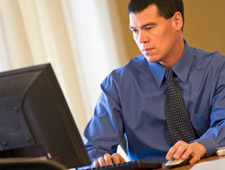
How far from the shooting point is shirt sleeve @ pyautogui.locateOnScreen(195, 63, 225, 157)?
5.06 feet

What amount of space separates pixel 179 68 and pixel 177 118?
234 millimetres

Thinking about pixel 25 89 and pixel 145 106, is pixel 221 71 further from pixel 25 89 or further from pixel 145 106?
pixel 25 89

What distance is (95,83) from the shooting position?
113 inches

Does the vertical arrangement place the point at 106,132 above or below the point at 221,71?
below

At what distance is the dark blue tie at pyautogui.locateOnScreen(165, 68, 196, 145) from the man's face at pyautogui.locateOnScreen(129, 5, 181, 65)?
16cm

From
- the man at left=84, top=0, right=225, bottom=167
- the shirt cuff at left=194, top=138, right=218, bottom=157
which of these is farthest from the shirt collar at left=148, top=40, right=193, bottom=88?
the shirt cuff at left=194, top=138, right=218, bottom=157

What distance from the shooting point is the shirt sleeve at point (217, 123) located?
1.54 metres

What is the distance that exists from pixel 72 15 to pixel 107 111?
1.11 m

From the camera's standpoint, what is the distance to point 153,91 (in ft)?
6.32


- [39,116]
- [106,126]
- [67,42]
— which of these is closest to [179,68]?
[106,126]

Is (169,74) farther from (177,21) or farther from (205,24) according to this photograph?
(205,24)

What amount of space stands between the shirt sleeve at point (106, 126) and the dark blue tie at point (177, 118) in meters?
0.23

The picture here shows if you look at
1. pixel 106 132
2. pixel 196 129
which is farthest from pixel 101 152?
pixel 196 129

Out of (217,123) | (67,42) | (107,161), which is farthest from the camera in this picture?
(67,42)
